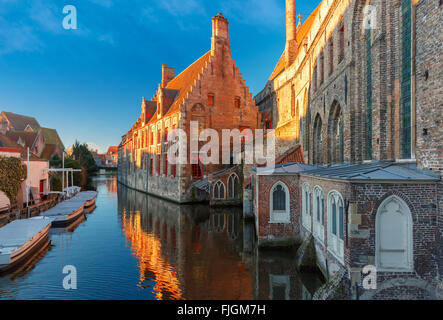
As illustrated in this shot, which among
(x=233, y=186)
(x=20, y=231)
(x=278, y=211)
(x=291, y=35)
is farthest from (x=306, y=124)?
(x=20, y=231)

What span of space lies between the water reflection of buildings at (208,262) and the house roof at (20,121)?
200ft

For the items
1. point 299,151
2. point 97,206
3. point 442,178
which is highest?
point 299,151

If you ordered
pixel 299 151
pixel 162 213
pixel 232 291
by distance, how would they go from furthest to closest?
pixel 162 213 → pixel 299 151 → pixel 232 291

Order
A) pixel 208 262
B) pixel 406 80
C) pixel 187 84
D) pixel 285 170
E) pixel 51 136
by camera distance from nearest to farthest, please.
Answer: pixel 406 80 < pixel 208 262 < pixel 285 170 < pixel 187 84 < pixel 51 136

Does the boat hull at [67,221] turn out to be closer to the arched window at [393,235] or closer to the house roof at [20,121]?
the arched window at [393,235]

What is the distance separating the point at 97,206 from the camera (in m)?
28.8

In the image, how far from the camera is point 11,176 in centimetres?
2180

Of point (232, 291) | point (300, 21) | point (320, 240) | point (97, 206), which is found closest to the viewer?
point (232, 291)

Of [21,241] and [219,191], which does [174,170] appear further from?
[21,241]

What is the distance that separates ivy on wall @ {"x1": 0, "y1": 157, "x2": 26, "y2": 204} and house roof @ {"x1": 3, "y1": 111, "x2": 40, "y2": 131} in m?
52.3

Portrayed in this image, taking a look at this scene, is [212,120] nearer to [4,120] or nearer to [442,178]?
[442,178]

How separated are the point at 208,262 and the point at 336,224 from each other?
571cm

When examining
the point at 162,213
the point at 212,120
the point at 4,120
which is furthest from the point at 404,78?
the point at 4,120
